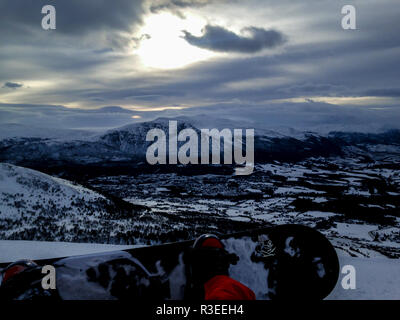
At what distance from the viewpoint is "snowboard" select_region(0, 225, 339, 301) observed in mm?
3777

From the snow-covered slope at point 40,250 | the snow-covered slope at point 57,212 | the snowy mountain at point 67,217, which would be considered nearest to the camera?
the snow-covered slope at point 40,250

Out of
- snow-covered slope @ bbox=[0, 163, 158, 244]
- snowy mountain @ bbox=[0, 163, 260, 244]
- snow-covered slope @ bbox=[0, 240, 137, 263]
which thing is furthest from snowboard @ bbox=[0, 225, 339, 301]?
snow-covered slope @ bbox=[0, 163, 158, 244]

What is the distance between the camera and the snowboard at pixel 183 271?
378 cm

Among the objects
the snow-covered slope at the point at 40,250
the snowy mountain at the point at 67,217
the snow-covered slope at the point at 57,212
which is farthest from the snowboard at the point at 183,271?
the snow-covered slope at the point at 57,212

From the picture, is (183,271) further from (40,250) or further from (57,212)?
(57,212)

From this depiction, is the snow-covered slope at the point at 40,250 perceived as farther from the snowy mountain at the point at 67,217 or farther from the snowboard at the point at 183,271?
the snowy mountain at the point at 67,217

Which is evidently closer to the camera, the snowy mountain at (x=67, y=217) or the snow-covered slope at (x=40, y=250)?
the snow-covered slope at (x=40, y=250)

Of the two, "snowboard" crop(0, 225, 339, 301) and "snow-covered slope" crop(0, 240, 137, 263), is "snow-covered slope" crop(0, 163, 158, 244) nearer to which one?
"snow-covered slope" crop(0, 240, 137, 263)

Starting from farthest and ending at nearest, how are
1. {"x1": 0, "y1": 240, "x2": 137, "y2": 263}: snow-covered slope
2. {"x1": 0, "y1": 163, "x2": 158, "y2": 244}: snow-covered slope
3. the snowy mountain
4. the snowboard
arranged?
{"x1": 0, "y1": 163, "x2": 158, "y2": 244}: snow-covered slope → the snowy mountain → {"x1": 0, "y1": 240, "x2": 137, "y2": 263}: snow-covered slope → the snowboard

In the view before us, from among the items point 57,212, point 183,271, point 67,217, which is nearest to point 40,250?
point 183,271

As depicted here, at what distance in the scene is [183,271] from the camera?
4195mm

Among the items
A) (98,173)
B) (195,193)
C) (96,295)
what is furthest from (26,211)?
(98,173)
